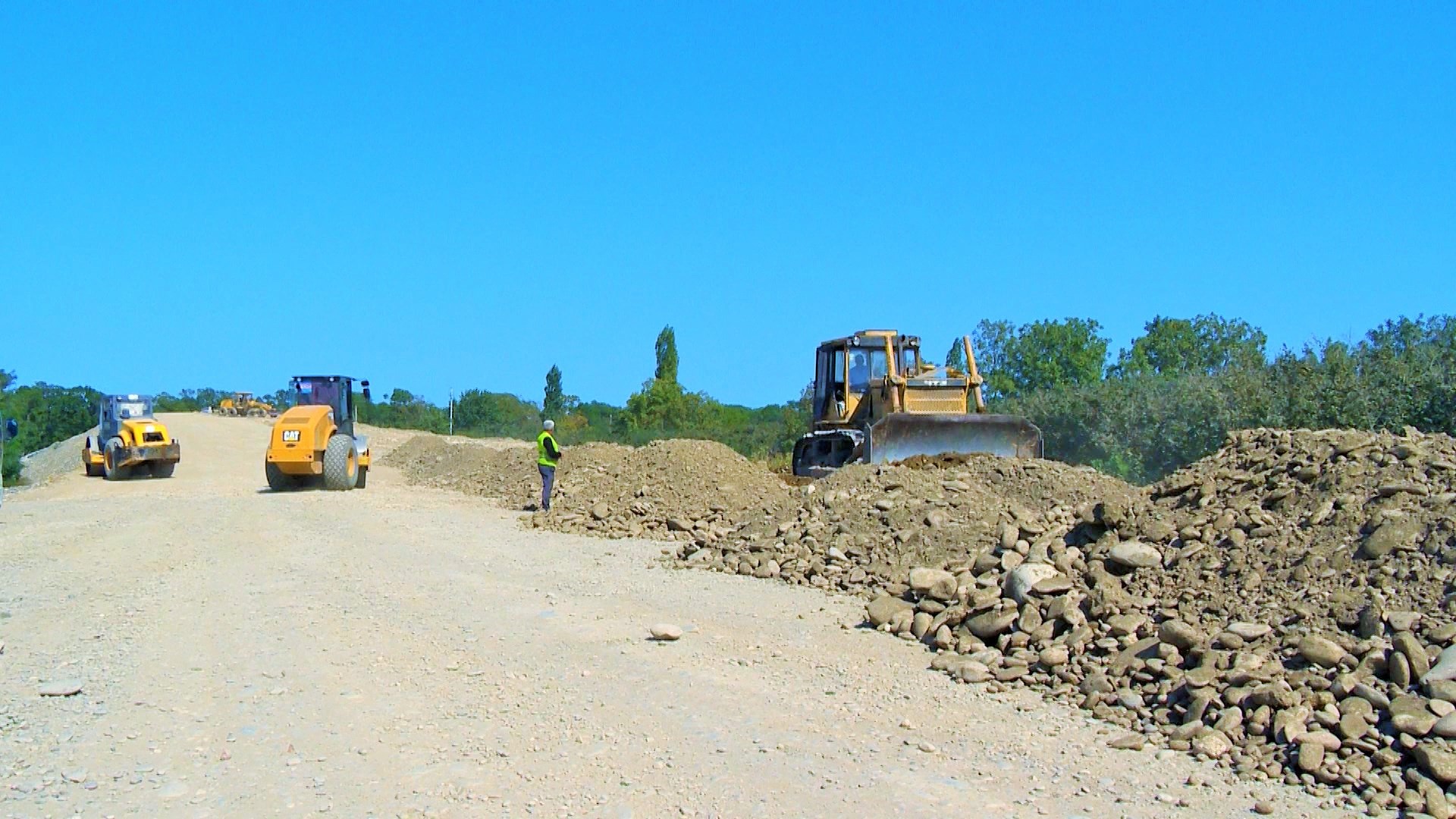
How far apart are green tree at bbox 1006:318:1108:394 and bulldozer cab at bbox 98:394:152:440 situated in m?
27.1

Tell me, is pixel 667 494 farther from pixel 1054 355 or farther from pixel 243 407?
pixel 243 407

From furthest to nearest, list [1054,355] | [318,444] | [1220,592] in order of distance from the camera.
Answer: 1. [1054,355]
2. [318,444]
3. [1220,592]

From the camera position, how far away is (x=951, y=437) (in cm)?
1652

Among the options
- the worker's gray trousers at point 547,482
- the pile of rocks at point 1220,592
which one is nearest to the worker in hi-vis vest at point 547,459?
the worker's gray trousers at point 547,482

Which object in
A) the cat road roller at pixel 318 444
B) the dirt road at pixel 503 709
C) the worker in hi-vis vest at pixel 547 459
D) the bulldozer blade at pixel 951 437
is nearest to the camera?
the dirt road at pixel 503 709

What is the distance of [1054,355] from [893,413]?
2503cm

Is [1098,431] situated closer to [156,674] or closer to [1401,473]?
[1401,473]

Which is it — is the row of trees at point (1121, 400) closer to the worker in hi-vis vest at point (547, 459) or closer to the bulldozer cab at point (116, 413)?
the bulldozer cab at point (116, 413)

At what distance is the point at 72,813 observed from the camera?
16.5 ft

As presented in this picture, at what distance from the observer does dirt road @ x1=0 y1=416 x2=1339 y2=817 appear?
17.3ft

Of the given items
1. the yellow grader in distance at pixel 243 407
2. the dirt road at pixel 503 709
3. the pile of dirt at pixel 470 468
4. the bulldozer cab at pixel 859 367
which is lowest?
the dirt road at pixel 503 709

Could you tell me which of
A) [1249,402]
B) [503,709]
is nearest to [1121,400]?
[1249,402]

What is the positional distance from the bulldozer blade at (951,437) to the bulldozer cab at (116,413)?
1850 cm

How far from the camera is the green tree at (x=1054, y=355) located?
40.6m
